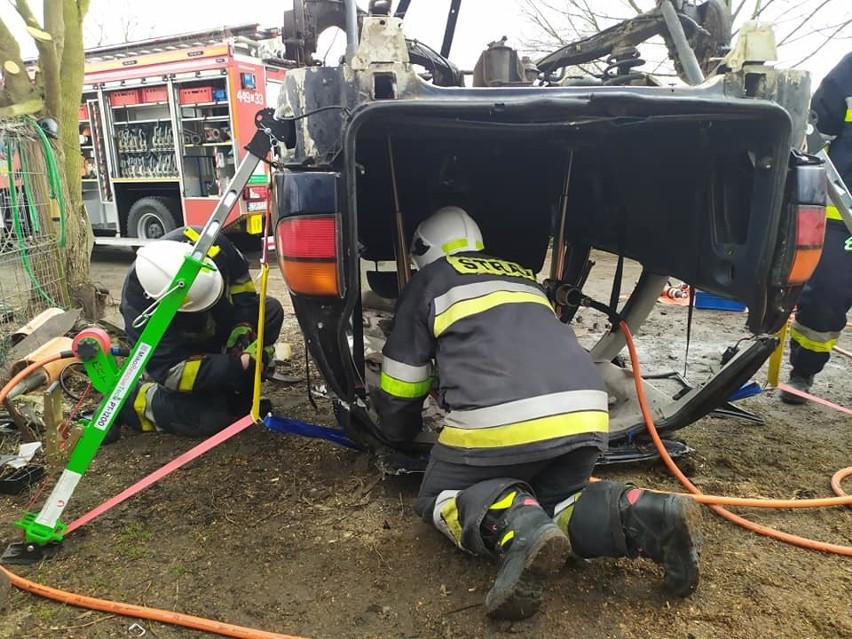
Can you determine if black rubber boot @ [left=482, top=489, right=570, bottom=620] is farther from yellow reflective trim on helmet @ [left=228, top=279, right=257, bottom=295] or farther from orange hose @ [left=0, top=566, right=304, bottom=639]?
yellow reflective trim on helmet @ [left=228, top=279, right=257, bottom=295]

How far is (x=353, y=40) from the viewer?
91.4 inches

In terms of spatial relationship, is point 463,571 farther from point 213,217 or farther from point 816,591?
point 213,217

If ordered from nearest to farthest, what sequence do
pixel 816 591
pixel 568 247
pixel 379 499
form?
pixel 816 591
pixel 379 499
pixel 568 247

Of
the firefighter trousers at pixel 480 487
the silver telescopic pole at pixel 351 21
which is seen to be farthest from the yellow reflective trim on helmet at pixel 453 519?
the silver telescopic pole at pixel 351 21

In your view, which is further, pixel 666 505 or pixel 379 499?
pixel 379 499

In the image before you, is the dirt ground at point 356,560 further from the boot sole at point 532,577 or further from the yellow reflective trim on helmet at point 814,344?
the yellow reflective trim on helmet at point 814,344

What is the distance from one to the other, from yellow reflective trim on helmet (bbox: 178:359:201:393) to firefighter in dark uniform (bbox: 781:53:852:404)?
3.17 m

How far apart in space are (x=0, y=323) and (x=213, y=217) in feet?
8.85

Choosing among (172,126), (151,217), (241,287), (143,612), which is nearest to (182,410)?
(241,287)

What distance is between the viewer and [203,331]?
11.1ft

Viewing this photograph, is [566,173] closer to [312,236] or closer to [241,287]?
[312,236]

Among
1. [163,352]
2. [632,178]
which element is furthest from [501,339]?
[163,352]

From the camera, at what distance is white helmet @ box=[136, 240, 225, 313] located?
2943 mm

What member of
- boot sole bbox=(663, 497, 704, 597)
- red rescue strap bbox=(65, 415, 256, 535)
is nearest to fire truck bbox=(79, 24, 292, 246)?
red rescue strap bbox=(65, 415, 256, 535)
